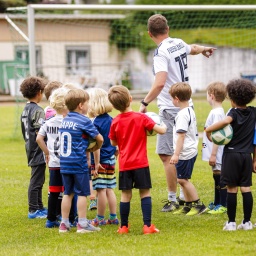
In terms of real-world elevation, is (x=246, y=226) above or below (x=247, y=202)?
below

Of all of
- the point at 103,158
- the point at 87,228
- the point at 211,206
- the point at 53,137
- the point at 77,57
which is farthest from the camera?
the point at 77,57

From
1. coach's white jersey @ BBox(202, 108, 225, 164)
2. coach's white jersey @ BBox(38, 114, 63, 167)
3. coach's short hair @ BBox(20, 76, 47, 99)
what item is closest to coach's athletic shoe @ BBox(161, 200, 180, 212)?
coach's white jersey @ BBox(202, 108, 225, 164)

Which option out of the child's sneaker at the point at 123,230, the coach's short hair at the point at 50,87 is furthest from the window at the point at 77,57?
the child's sneaker at the point at 123,230

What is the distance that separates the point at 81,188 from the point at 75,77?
24473 mm

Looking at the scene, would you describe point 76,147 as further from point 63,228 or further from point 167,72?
point 167,72

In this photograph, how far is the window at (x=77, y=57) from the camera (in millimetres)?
31344

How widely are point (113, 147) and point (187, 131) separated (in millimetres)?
845

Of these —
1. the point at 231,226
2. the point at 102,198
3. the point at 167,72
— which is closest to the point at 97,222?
the point at 102,198

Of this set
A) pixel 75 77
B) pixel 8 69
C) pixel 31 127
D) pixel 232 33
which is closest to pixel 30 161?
pixel 31 127

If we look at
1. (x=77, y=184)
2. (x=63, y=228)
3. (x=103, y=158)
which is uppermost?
(x=103, y=158)

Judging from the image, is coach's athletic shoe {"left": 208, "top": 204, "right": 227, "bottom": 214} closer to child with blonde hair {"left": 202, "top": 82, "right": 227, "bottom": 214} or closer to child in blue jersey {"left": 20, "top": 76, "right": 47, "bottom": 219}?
child with blonde hair {"left": 202, "top": 82, "right": 227, "bottom": 214}

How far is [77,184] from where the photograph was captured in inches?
278

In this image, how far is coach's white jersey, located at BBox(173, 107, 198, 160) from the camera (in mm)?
7664

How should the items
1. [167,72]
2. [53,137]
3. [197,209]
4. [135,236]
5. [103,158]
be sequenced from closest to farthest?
[135,236], [53,137], [103,158], [197,209], [167,72]
